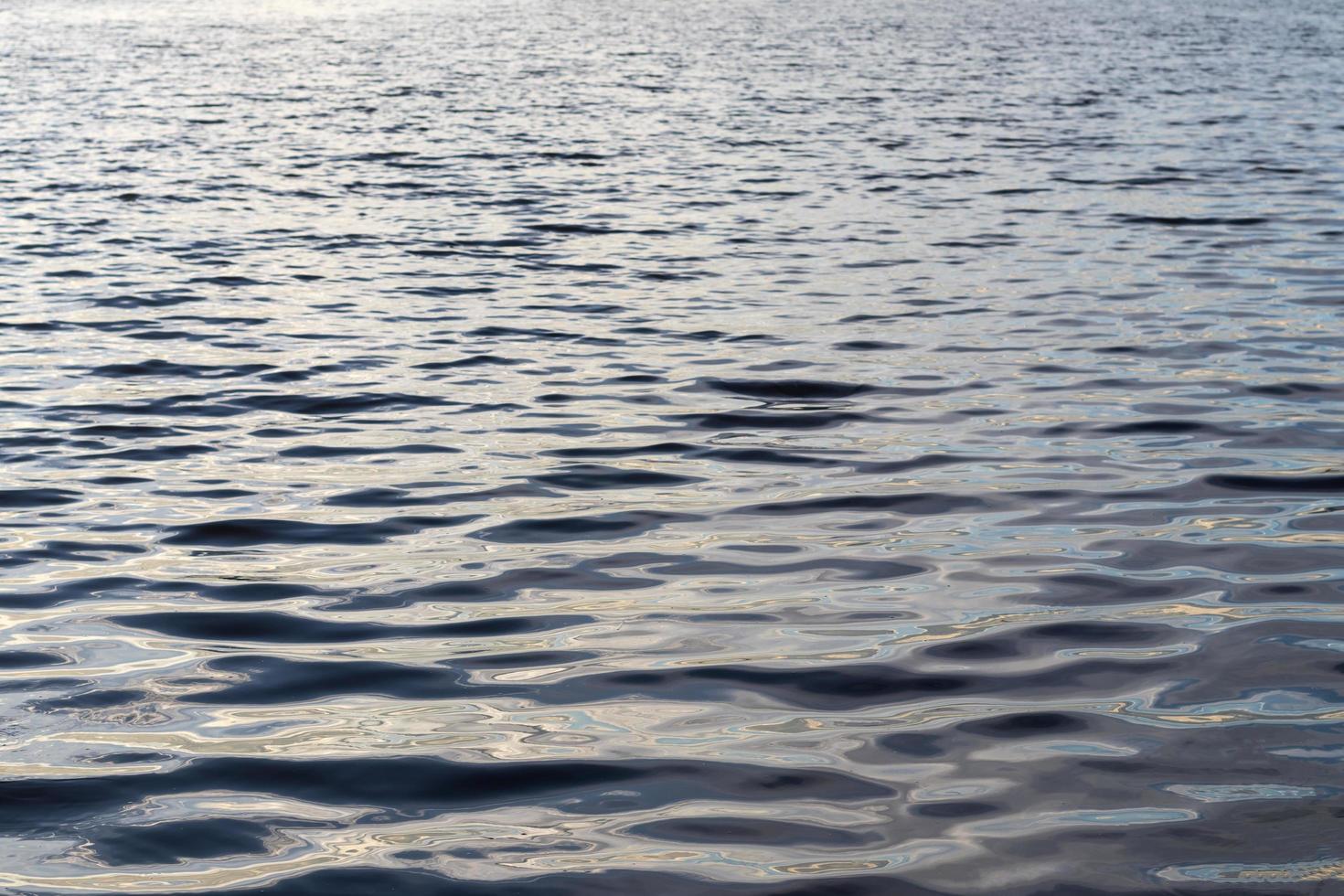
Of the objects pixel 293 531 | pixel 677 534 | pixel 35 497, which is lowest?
pixel 677 534

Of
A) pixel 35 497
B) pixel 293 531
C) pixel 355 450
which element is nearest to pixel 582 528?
pixel 293 531

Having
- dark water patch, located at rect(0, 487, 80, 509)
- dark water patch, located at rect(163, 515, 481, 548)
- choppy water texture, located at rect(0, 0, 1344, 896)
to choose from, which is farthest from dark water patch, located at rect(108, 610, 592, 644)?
dark water patch, located at rect(0, 487, 80, 509)

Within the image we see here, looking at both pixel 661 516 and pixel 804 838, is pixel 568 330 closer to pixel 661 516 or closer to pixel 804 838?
pixel 661 516

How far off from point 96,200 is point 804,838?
70.7 ft

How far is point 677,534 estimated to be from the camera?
889 centimetres

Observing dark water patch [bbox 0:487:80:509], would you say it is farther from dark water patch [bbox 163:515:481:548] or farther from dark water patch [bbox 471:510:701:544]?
dark water patch [bbox 471:510:701:544]

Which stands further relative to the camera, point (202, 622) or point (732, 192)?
point (732, 192)

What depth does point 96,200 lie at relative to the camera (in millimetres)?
23578

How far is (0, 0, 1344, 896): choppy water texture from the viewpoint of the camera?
A: 210 inches

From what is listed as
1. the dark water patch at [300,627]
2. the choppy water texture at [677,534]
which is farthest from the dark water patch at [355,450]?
the dark water patch at [300,627]

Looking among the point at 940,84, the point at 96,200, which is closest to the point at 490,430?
the point at 96,200

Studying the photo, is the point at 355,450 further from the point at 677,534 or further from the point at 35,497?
the point at 677,534

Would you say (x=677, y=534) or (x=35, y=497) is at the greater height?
(x=35, y=497)

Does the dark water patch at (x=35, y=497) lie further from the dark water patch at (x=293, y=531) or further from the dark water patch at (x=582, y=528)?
the dark water patch at (x=582, y=528)
